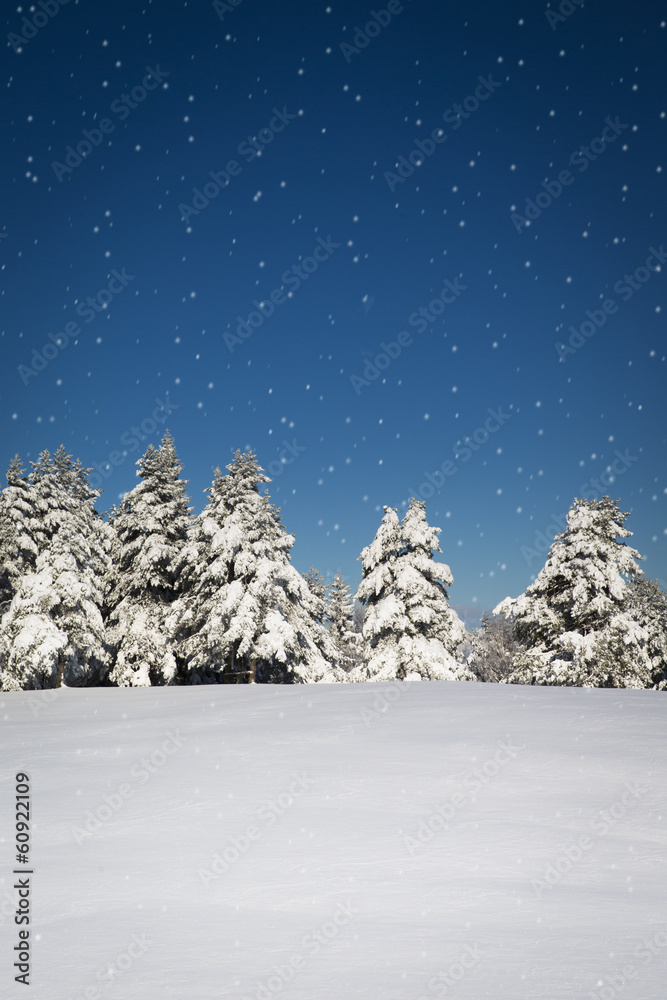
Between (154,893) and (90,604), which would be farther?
(90,604)

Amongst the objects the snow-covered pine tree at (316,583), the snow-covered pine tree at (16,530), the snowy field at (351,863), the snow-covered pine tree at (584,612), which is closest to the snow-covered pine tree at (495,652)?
the snow-covered pine tree at (316,583)

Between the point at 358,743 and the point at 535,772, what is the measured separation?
8.47ft

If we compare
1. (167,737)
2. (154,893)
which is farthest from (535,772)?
(167,737)

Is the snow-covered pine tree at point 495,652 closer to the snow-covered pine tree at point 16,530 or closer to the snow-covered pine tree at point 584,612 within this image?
the snow-covered pine tree at point 584,612

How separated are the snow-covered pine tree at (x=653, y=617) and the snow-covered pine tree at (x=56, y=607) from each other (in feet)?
73.0

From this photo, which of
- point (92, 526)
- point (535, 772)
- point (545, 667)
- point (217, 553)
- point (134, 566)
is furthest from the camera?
point (92, 526)

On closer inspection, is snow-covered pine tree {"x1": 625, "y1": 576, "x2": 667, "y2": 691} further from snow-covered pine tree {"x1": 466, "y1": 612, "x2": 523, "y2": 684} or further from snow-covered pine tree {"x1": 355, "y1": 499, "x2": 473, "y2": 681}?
snow-covered pine tree {"x1": 466, "y1": 612, "x2": 523, "y2": 684}

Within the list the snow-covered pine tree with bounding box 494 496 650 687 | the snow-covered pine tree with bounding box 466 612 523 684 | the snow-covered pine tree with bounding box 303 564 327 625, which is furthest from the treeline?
the snow-covered pine tree with bounding box 466 612 523 684

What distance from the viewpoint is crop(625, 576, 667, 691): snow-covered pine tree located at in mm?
27281

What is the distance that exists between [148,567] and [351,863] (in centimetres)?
2706

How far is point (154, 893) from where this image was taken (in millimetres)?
4645

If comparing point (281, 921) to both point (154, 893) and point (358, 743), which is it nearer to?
point (154, 893)

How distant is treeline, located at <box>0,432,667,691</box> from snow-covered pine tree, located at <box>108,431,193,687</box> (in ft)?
0.24

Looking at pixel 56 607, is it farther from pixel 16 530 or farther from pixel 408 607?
pixel 408 607
